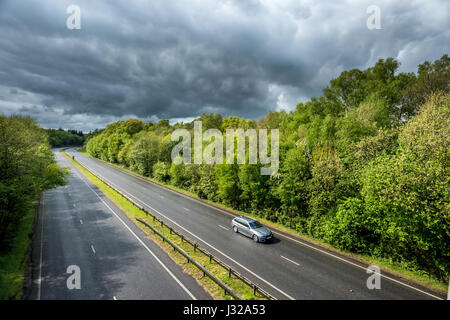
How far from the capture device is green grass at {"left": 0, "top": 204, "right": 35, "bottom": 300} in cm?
1104

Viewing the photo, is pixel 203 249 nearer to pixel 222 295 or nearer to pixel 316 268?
pixel 222 295

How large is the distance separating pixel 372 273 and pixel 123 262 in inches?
712

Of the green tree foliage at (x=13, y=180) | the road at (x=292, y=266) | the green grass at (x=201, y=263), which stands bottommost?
the road at (x=292, y=266)

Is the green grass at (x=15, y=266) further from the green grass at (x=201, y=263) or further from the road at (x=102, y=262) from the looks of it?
the green grass at (x=201, y=263)

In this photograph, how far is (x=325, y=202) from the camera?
19.2 metres

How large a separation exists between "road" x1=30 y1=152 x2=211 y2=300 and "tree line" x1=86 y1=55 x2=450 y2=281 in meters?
13.1

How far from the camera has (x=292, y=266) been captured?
48.9 ft

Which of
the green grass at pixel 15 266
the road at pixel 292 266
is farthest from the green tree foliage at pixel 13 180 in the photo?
the road at pixel 292 266

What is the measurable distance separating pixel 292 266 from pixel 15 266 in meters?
19.4

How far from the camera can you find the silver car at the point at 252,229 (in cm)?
1880

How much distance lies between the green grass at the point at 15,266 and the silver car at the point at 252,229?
16.0m

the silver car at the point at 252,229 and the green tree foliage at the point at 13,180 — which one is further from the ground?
the green tree foliage at the point at 13,180

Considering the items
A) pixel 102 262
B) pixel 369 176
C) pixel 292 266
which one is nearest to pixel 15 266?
pixel 102 262

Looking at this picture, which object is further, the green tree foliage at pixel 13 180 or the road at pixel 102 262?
the green tree foliage at pixel 13 180
